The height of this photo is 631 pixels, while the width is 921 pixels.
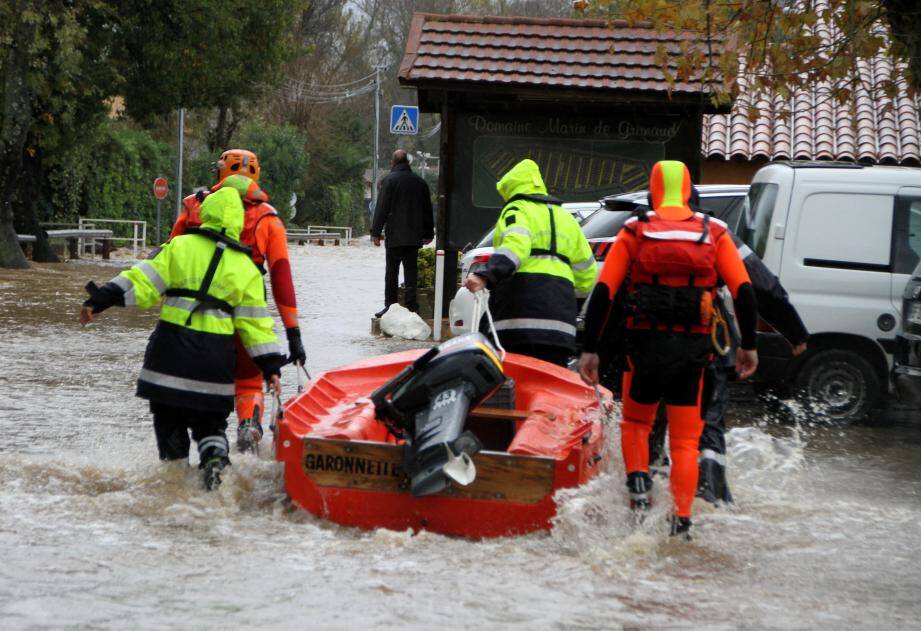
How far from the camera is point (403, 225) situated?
1656 cm

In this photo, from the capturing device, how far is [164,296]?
23.6 feet

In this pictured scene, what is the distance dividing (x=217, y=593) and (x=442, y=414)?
4.62ft

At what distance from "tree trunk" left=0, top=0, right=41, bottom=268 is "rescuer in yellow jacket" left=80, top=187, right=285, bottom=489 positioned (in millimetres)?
20131

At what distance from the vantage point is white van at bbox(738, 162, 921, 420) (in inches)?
423

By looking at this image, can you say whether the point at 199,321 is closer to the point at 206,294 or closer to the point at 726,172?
the point at 206,294

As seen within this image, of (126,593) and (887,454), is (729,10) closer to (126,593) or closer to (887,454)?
(887,454)

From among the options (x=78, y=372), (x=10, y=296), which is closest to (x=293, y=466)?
(x=78, y=372)

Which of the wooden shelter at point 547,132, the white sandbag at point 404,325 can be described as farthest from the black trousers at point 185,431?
the wooden shelter at point 547,132

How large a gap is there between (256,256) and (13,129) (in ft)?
66.0

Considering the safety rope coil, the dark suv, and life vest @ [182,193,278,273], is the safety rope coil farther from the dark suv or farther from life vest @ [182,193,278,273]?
the dark suv

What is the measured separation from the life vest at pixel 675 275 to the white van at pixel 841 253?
4.34 m

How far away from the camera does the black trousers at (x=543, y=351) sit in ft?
27.2

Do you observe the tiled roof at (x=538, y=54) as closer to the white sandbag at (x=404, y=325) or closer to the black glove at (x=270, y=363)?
the white sandbag at (x=404, y=325)

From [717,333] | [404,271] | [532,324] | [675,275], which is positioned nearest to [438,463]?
[675,275]
